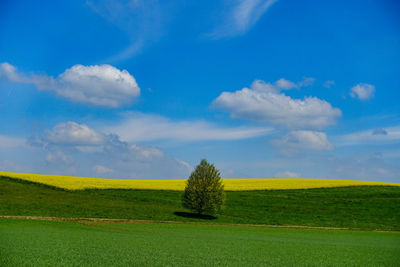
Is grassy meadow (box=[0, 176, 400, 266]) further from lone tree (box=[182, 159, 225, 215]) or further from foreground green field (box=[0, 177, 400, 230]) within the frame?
lone tree (box=[182, 159, 225, 215])

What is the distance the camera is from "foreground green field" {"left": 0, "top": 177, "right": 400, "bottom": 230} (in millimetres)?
45719

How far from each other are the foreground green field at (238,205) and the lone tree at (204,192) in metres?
1.65

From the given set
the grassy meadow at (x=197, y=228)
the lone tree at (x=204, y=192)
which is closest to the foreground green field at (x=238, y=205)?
the grassy meadow at (x=197, y=228)

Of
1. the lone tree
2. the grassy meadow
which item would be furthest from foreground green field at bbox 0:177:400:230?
the lone tree

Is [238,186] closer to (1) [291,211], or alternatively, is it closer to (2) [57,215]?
(1) [291,211]

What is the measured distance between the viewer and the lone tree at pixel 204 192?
50188 millimetres

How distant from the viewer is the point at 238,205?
194 ft

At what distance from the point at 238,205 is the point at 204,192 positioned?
1075 centimetres

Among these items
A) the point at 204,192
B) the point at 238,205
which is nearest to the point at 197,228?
the point at 204,192

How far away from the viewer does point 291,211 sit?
54688mm

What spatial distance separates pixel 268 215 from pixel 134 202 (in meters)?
22.1

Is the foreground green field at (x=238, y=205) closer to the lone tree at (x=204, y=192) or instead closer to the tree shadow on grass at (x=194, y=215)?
the tree shadow on grass at (x=194, y=215)

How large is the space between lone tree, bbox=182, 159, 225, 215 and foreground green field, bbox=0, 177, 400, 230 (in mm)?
1650

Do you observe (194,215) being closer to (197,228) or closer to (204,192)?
(204,192)
